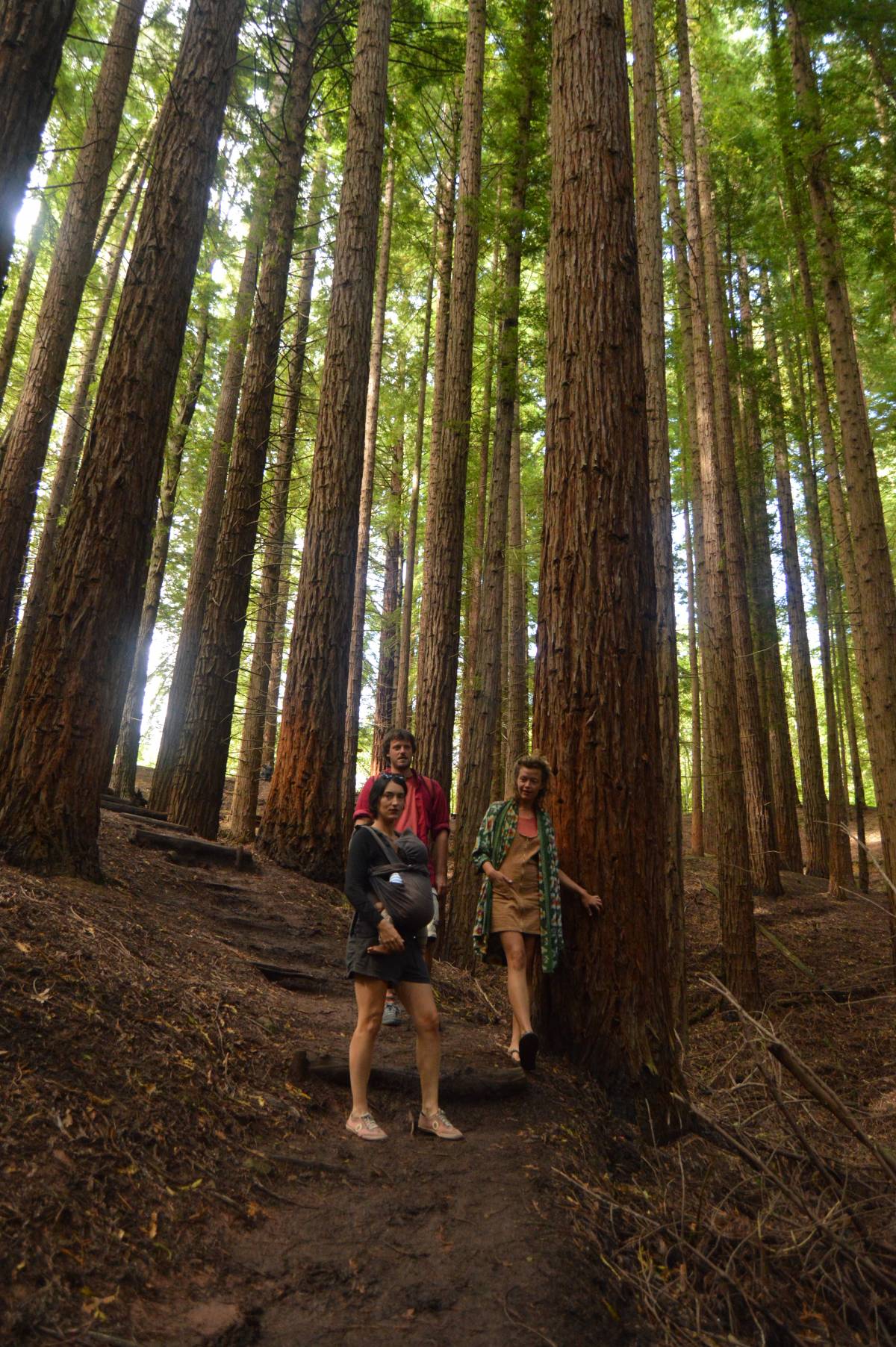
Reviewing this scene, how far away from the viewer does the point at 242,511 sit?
9875 millimetres

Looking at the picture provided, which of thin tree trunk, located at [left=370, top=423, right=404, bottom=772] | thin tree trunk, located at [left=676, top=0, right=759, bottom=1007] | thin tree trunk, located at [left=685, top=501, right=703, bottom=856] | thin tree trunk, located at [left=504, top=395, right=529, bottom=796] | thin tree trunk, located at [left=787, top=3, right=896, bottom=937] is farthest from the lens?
thin tree trunk, located at [left=370, top=423, right=404, bottom=772]

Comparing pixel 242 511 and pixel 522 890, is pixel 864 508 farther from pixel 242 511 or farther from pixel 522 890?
pixel 242 511

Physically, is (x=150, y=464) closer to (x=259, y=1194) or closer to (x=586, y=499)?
(x=586, y=499)

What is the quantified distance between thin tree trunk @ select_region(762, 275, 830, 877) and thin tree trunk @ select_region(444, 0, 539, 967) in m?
6.36

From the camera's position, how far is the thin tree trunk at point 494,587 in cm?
969

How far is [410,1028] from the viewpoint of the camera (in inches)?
204

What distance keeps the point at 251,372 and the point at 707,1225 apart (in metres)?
10.2

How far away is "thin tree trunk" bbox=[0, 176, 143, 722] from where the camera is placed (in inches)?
415

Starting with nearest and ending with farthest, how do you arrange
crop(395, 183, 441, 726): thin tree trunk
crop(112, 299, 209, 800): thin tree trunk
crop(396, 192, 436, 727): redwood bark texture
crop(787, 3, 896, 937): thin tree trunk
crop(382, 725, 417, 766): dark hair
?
crop(382, 725, 417, 766): dark hair, crop(787, 3, 896, 937): thin tree trunk, crop(112, 299, 209, 800): thin tree trunk, crop(395, 183, 441, 726): thin tree trunk, crop(396, 192, 436, 727): redwood bark texture

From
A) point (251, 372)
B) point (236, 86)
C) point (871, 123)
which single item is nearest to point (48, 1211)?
point (251, 372)

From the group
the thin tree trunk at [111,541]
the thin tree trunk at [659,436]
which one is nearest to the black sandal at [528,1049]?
the thin tree trunk at [111,541]

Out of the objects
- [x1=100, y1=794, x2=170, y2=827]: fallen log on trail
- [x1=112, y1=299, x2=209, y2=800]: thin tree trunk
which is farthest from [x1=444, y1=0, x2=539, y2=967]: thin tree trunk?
[x1=112, y1=299, x2=209, y2=800]: thin tree trunk

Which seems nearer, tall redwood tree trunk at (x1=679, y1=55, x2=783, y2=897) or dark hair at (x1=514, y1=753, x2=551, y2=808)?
dark hair at (x1=514, y1=753, x2=551, y2=808)

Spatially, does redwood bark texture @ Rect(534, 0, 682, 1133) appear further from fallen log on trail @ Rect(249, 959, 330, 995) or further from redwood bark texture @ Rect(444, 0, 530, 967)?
redwood bark texture @ Rect(444, 0, 530, 967)
